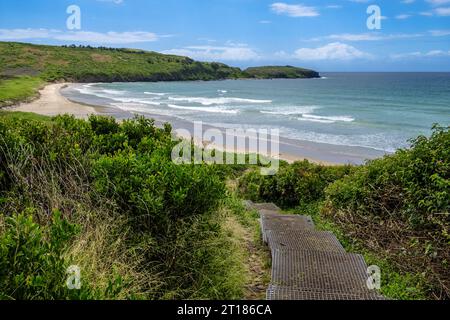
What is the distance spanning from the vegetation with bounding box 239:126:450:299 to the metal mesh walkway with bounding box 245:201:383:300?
628 millimetres

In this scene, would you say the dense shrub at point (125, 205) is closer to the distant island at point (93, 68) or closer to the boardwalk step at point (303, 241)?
the boardwalk step at point (303, 241)

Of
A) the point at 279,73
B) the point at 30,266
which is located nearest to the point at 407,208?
the point at 30,266

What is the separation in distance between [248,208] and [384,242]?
3443 millimetres

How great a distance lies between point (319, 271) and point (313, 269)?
0.07 m

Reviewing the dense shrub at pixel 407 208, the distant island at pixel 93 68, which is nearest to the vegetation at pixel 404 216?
the dense shrub at pixel 407 208

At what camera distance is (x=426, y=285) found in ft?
16.1

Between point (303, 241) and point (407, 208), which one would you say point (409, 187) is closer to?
point (407, 208)

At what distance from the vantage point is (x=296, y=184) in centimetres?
1109

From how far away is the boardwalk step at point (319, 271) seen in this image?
408 cm

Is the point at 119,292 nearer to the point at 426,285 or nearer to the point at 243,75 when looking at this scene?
A: the point at 426,285

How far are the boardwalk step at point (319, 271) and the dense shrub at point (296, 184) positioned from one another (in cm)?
602

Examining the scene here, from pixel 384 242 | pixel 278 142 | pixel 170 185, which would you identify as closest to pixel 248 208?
pixel 384 242

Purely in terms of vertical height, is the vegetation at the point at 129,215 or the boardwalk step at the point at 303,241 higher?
the vegetation at the point at 129,215

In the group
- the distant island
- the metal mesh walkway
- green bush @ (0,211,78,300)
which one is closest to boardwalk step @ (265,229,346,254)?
the metal mesh walkway
